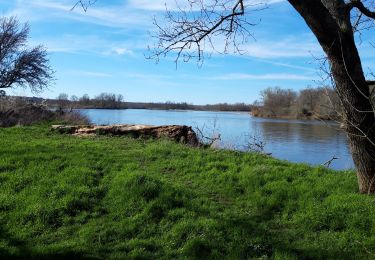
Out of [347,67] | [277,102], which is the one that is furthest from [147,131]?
[277,102]

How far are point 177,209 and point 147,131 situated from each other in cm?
655

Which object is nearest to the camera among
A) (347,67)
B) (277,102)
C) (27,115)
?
(347,67)

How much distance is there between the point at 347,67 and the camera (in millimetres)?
6555

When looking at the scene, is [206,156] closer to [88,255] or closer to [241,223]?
[241,223]

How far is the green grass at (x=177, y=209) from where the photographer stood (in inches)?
221

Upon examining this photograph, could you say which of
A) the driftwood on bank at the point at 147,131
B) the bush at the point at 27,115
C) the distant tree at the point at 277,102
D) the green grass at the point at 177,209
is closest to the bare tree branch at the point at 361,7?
the green grass at the point at 177,209

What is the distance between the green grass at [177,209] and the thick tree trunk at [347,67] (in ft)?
1.99

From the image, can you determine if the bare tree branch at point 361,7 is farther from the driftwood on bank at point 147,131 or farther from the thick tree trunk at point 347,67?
the driftwood on bank at point 147,131

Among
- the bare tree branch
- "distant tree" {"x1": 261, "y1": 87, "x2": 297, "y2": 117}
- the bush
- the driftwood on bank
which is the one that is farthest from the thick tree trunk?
"distant tree" {"x1": 261, "y1": 87, "x2": 297, "y2": 117}

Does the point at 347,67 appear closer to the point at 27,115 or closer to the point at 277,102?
the point at 27,115

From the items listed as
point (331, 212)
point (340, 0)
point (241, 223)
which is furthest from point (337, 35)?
point (241, 223)

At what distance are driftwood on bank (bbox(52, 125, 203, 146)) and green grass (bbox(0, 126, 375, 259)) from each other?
3.36 meters

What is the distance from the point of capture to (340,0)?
6953 millimetres

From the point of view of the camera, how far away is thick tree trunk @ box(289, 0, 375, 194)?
21.1 ft
